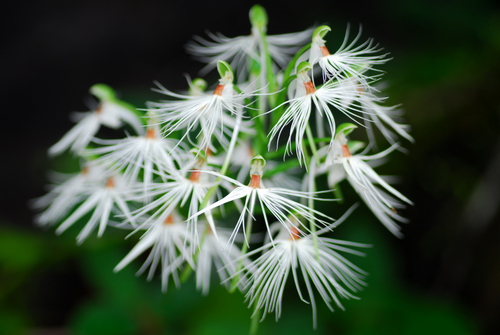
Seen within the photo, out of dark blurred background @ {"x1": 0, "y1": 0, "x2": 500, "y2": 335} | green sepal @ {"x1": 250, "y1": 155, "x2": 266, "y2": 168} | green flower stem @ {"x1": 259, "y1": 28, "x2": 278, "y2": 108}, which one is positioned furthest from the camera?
dark blurred background @ {"x1": 0, "y1": 0, "x2": 500, "y2": 335}

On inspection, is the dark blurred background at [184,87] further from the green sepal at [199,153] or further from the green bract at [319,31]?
the green bract at [319,31]

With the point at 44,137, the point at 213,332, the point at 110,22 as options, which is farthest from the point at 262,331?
the point at 110,22

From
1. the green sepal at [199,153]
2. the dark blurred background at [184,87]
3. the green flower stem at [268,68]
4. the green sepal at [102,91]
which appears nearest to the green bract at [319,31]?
the green flower stem at [268,68]

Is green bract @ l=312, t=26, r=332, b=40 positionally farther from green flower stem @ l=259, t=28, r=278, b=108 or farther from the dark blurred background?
the dark blurred background

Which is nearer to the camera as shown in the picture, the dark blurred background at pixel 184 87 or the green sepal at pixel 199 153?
the green sepal at pixel 199 153

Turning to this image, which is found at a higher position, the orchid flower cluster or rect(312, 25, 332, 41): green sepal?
rect(312, 25, 332, 41): green sepal

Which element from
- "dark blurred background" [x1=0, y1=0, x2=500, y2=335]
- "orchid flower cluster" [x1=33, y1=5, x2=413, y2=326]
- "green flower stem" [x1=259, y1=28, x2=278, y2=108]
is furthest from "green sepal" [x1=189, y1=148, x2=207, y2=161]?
"dark blurred background" [x1=0, y1=0, x2=500, y2=335]

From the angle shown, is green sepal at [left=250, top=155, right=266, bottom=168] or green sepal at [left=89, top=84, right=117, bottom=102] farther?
green sepal at [left=89, top=84, right=117, bottom=102]

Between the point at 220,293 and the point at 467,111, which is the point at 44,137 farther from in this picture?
the point at 467,111
